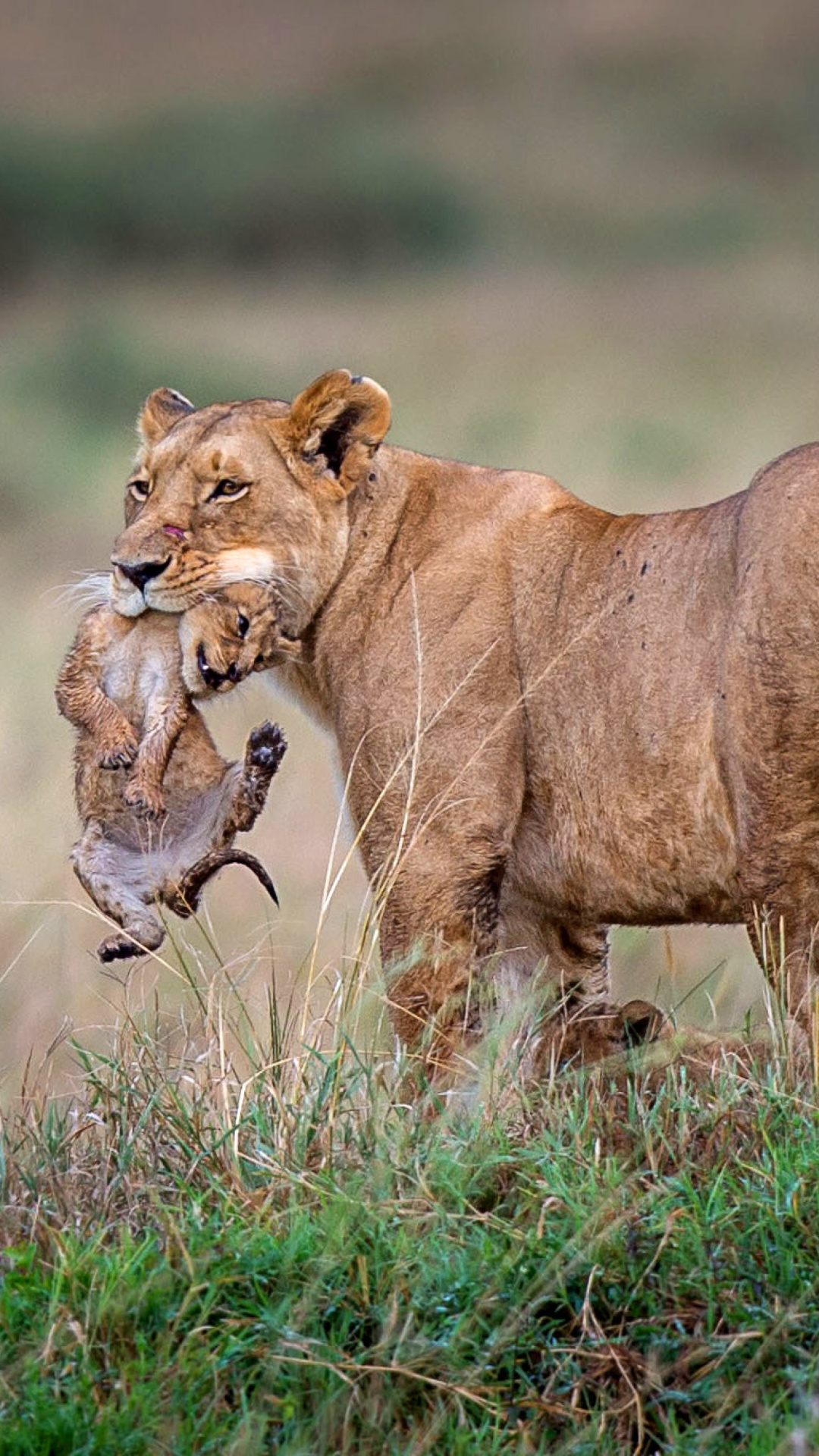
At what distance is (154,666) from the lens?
486 cm

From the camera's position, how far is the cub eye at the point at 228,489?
5.16 m

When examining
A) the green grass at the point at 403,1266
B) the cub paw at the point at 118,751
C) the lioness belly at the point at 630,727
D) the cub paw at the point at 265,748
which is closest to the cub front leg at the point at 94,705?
the cub paw at the point at 118,751

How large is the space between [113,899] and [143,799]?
21 centimetres

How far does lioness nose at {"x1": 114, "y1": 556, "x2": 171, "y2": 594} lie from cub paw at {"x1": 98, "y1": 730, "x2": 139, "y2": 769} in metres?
0.33

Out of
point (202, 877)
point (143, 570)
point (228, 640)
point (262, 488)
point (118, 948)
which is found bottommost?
point (118, 948)

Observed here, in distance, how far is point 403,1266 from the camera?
359 centimetres

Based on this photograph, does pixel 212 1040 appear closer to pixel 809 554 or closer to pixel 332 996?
pixel 332 996

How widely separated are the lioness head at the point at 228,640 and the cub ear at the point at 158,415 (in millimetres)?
682

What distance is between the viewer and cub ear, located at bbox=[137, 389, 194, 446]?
5508 mm

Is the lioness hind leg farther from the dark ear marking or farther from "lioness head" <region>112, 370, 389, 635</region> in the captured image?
the dark ear marking

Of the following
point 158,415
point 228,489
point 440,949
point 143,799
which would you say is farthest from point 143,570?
point 440,949

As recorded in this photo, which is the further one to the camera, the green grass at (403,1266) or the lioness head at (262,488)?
the lioness head at (262,488)

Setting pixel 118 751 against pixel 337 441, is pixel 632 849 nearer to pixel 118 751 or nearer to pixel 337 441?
pixel 118 751

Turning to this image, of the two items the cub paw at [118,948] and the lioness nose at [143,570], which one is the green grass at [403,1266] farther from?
the lioness nose at [143,570]
